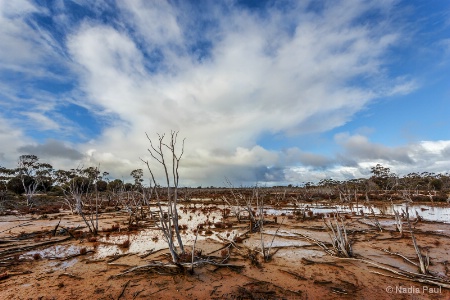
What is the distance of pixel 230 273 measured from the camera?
8.23 m

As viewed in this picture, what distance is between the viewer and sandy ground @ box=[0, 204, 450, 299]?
6.81 meters

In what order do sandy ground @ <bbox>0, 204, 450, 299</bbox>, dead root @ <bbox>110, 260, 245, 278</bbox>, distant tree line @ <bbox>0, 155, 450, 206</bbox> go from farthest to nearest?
distant tree line @ <bbox>0, 155, 450, 206</bbox> → dead root @ <bbox>110, 260, 245, 278</bbox> → sandy ground @ <bbox>0, 204, 450, 299</bbox>

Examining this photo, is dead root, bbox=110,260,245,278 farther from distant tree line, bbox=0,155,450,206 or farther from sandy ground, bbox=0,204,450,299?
distant tree line, bbox=0,155,450,206

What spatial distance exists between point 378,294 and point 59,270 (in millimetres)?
10127

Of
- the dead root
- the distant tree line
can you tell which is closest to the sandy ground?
the dead root

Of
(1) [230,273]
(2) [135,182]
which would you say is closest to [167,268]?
(1) [230,273]

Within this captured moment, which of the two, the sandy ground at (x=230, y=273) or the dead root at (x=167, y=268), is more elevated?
the dead root at (x=167, y=268)

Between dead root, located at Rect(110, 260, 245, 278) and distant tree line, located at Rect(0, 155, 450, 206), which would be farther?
distant tree line, located at Rect(0, 155, 450, 206)

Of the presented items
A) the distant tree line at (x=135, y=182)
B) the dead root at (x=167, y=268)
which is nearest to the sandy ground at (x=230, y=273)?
the dead root at (x=167, y=268)

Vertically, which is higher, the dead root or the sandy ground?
the dead root

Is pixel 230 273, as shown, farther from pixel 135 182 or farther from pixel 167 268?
pixel 135 182

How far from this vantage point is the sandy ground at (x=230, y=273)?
268 inches

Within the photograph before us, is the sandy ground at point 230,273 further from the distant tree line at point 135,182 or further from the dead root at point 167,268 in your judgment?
the distant tree line at point 135,182

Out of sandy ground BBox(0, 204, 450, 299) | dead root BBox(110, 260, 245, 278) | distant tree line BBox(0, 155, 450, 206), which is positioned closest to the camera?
sandy ground BBox(0, 204, 450, 299)
